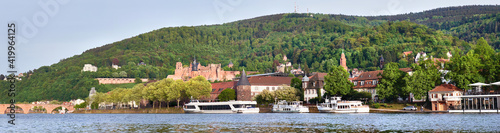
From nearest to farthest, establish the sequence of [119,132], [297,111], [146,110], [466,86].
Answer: [119,132] → [466,86] → [297,111] → [146,110]

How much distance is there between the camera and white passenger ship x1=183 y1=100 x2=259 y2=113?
10500 centimetres

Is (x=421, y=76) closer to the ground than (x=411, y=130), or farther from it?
farther from it

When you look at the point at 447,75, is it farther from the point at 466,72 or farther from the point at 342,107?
the point at 342,107

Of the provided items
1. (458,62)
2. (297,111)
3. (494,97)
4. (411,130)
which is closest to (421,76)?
(458,62)

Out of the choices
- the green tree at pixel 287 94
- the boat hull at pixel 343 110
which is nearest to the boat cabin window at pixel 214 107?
the green tree at pixel 287 94

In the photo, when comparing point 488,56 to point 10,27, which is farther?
point 488,56

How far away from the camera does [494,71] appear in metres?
79.6

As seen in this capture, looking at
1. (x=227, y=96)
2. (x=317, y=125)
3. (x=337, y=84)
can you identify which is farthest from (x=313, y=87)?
(x=317, y=125)

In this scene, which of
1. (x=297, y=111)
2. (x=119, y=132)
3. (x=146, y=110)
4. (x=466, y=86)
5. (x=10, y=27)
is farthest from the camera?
(x=146, y=110)

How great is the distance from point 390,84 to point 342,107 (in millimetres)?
8632

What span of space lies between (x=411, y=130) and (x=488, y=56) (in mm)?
44400

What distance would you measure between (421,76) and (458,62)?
5.57 m

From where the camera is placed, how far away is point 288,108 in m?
100

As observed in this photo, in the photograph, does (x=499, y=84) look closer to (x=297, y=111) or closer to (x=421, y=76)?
(x=421, y=76)
